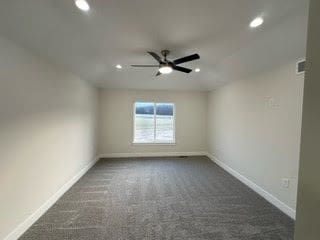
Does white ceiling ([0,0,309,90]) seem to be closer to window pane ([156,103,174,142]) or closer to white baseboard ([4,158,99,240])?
white baseboard ([4,158,99,240])

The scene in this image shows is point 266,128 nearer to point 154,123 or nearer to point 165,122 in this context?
point 165,122

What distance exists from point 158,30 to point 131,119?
3846mm

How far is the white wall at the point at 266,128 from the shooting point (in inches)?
111

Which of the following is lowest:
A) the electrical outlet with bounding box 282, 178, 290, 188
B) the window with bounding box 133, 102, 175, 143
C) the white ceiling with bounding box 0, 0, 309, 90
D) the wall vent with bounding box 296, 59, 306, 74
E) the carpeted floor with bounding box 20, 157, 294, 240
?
the carpeted floor with bounding box 20, 157, 294, 240

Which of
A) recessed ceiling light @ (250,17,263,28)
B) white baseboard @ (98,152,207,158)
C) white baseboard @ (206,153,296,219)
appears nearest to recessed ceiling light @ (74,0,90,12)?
recessed ceiling light @ (250,17,263,28)

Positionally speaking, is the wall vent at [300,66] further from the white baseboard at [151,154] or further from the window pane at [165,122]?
the white baseboard at [151,154]

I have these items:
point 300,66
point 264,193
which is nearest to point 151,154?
point 264,193

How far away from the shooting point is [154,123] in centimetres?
643

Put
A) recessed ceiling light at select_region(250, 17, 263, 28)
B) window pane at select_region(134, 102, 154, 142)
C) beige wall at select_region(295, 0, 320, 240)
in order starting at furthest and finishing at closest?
window pane at select_region(134, 102, 154, 142) → recessed ceiling light at select_region(250, 17, 263, 28) → beige wall at select_region(295, 0, 320, 240)

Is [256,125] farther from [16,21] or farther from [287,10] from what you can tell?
[16,21]

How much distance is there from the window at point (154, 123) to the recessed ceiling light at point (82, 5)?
167 inches

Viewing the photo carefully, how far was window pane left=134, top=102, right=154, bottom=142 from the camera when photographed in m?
6.30

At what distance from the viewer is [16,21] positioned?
2004 millimetres

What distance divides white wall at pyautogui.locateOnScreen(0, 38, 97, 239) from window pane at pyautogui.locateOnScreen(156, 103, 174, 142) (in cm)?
301
